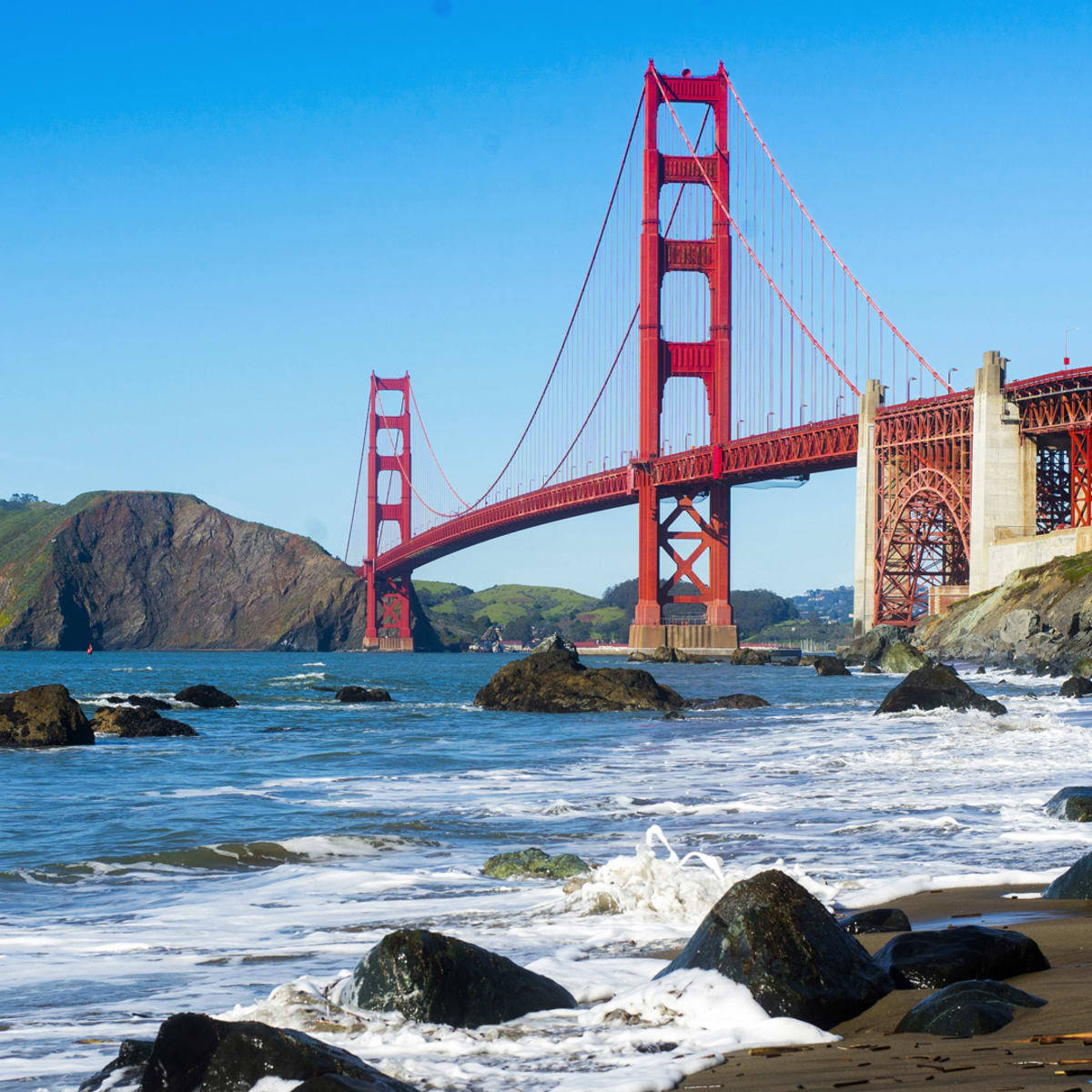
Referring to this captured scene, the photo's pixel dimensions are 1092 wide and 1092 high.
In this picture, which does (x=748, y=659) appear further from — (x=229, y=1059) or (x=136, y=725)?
(x=229, y=1059)

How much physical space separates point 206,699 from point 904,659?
20171 millimetres

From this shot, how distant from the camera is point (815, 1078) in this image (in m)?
3.39

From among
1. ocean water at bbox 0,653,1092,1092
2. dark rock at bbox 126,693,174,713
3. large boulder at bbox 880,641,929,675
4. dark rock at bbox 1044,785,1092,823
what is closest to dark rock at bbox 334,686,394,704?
dark rock at bbox 126,693,174,713

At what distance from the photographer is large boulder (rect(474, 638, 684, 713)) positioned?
25.7 meters

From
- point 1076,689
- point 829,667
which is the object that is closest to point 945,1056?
point 1076,689

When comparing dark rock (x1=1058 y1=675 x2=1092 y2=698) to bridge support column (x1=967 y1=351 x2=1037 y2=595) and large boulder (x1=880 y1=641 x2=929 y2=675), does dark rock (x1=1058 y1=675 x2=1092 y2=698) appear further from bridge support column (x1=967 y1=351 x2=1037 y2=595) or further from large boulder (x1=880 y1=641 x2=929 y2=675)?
bridge support column (x1=967 y1=351 x2=1037 y2=595)

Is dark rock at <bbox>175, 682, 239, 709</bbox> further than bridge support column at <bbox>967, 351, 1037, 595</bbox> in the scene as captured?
No

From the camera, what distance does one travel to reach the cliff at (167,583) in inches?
4798

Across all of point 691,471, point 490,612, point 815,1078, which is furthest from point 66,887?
point 490,612

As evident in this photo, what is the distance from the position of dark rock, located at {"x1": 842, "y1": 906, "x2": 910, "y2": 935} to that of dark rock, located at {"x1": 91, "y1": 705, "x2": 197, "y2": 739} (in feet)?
56.4

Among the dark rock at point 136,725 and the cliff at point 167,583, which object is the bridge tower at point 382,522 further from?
the dark rock at point 136,725

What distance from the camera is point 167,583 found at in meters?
135

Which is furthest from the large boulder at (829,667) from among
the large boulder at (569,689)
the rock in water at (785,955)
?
the rock in water at (785,955)

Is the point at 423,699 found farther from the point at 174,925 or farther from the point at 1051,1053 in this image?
the point at 1051,1053
